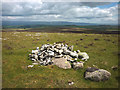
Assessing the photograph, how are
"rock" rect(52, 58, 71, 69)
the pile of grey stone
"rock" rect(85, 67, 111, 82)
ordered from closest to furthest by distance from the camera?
"rock" rect(85, 67, 111, 82), the pile of grey stone, "rock" rect(52, 58, 71, 69)

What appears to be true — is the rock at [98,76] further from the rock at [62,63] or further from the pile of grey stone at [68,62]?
the rock at [62,63]

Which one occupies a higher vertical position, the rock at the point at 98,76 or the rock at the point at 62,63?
the rock at the point at 62,63

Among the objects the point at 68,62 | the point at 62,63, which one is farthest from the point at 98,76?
the point at 62,63

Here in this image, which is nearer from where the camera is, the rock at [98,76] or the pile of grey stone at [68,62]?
the rock at [98,76]

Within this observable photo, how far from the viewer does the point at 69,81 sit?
14266 mm

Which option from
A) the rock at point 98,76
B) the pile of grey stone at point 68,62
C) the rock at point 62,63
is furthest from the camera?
the rock at point 62,63

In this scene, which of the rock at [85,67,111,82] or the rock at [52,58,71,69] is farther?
the rock at [52,58,71,69]

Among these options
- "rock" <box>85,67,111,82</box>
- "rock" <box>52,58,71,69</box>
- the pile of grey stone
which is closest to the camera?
"rock" <box>85,67,111,82</box>

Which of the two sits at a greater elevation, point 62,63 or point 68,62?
point 68,62

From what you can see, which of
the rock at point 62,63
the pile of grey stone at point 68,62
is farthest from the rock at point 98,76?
the rock at point 62,63

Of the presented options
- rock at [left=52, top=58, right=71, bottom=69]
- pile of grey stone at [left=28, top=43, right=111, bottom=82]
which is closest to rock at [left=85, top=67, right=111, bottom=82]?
pile of grey stone at [left=28, top=43, right=111, bottom=82]

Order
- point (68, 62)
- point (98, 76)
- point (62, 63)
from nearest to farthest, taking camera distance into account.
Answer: point (98, 76) → point (62, 63) → point (68, 62)

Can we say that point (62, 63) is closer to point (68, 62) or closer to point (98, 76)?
point (68, 62)

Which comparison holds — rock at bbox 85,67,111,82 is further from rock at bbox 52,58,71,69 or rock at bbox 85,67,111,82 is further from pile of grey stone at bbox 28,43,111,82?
rock at bbox 52,58,71,69
